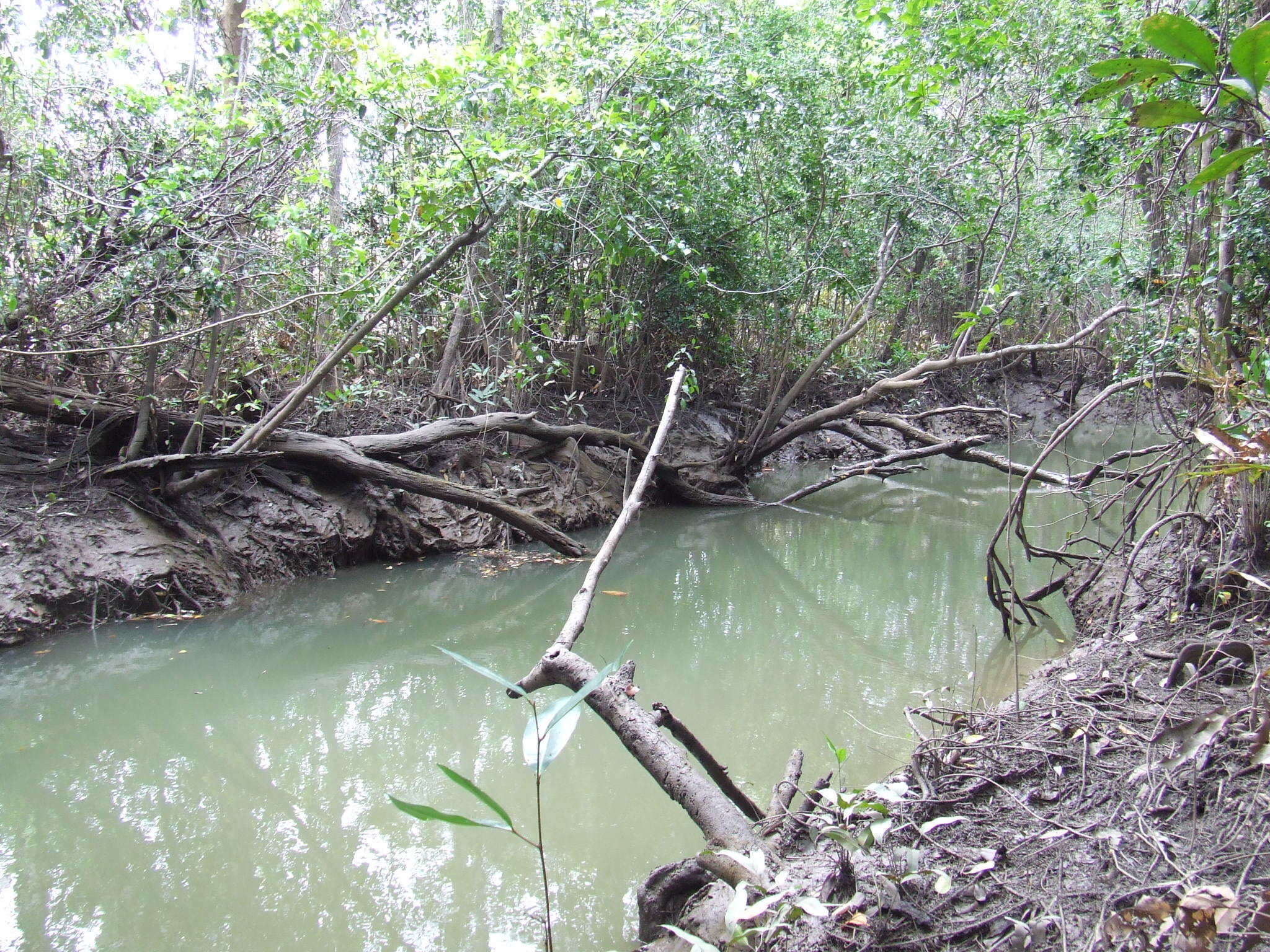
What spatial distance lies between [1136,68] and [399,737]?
360cm

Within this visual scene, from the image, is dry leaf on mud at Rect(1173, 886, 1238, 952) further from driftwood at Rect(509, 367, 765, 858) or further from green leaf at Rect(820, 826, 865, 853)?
driftwood at Rect(509, 367, 765, 858)

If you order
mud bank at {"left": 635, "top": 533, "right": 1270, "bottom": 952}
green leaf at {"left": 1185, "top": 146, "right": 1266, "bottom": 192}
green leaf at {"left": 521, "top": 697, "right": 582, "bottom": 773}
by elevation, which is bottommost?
mud bank at {"left": 635, "top": 533, "right": 1270, "bottom": 952}

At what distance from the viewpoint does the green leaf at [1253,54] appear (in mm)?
1188

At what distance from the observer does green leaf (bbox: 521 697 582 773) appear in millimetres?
1330

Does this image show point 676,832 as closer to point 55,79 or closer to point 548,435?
point 548,435

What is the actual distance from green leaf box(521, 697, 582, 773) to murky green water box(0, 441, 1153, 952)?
3.94 ft

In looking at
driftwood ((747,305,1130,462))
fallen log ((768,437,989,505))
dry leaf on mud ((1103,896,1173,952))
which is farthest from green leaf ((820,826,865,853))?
fallen log ((768,437,989,505))

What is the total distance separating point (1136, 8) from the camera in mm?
5742

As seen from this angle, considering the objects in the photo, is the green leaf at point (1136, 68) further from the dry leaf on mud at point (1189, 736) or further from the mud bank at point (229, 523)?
the mud bank at point (229, 523)

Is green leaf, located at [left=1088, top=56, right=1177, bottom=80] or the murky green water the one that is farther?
the murky green water

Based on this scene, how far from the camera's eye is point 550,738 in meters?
1.35

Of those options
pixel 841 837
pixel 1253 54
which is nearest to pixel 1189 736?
→ pixel 841 837

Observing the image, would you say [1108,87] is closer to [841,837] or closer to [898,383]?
[841,837]

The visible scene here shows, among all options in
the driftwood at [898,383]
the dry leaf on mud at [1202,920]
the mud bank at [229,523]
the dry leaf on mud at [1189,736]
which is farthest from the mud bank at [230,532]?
the dry leaf on mud at [1202,920]
